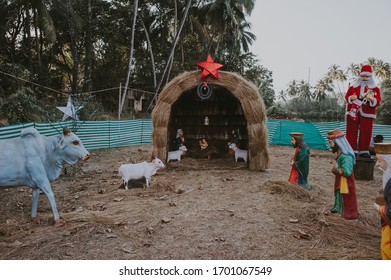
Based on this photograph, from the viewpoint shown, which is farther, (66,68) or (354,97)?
(66,68)

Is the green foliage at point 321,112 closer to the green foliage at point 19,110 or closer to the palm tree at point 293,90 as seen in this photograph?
the green foliage at point 19,110

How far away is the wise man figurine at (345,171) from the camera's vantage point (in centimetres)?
330

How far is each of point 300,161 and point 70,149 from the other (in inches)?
131

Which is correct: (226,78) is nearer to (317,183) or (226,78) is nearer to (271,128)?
(317,183)

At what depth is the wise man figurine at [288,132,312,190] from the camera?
4.53 m

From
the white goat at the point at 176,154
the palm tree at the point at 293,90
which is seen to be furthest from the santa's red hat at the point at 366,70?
the palm tree at the point at 293,90

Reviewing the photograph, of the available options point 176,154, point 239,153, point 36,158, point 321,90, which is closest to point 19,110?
point 36,158

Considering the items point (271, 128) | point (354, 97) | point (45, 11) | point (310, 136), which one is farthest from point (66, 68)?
point (354, 97)

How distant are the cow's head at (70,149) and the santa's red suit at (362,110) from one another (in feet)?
14.3

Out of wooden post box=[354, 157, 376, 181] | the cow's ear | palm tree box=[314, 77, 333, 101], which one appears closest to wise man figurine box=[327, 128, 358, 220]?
wooden post box=[354, 157, 376, 181]

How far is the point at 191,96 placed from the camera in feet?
25.8

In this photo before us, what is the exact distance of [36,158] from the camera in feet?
10.3

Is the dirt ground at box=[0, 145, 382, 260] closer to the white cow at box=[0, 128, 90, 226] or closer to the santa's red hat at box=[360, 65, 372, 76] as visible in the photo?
the white cow at box=[0, 128, 90, 226]

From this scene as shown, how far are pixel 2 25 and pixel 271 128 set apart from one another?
51.2 ft
